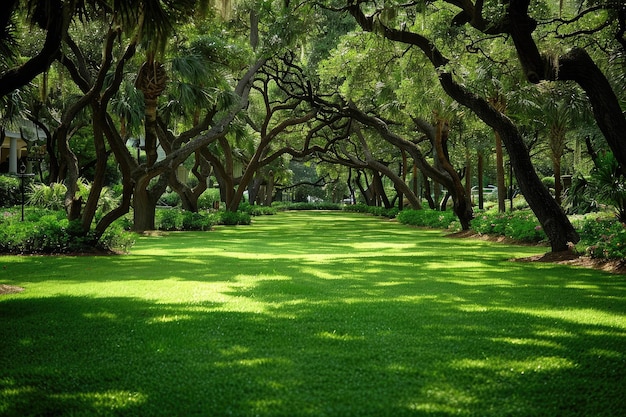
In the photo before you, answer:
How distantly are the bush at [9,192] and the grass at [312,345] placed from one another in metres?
20.2

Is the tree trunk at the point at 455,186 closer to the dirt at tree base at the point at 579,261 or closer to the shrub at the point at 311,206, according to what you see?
the dirt at tree base at the point at 579,261

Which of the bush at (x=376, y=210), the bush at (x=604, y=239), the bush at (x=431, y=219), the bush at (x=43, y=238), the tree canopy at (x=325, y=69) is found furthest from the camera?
the bush at (x=376, y=210)

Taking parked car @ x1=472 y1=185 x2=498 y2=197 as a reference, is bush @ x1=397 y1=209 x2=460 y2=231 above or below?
below

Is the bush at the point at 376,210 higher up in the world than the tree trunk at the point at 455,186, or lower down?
lower down

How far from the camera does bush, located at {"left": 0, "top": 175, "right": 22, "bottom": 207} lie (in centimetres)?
2658

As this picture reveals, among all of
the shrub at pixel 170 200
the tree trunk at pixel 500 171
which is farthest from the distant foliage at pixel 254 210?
the tree trunk at pixel 500 171

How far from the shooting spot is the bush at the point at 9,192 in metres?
26.6

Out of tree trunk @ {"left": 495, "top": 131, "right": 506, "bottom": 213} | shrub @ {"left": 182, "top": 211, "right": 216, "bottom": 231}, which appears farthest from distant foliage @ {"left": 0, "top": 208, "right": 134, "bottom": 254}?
tree trunk @ {"left": 495, "top": 131, "right": 506, "bottom": 213}

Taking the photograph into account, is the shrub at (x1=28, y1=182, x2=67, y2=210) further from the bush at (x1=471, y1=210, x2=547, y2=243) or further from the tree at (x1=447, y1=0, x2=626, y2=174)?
the tree at (x1=447, y1=0, x2=626, y2=174)

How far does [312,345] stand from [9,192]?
1045 inches

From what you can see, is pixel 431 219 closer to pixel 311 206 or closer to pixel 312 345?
pixel 312 345

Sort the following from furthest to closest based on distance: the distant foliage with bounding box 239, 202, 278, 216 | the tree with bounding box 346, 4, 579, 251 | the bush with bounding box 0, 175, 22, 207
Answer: the distant foliage with bounding box 239, 202, 278, 216 < the bush with bounding box 0, 175, 22, 207 < the tree with bounding box 346, 4, 579, 251

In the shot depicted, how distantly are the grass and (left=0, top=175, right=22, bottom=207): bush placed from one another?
20160 mm

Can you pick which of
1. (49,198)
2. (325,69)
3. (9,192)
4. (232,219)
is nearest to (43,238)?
(49,198)
